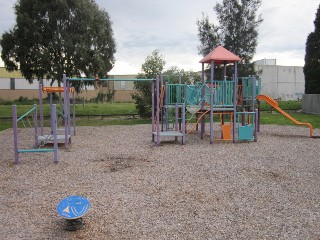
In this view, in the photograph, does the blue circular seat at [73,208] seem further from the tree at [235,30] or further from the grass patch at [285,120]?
the tree at [235,30]

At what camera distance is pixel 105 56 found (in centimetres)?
2389

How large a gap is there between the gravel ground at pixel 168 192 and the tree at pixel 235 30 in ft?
44.7

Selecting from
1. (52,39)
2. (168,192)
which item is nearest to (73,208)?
(168,192)

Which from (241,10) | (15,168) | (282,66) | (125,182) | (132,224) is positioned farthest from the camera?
(282,66)

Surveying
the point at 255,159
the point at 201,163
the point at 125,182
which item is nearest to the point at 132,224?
the point at 125,182

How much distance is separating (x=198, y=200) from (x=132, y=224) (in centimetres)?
129

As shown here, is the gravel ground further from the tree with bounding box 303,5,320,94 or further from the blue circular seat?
the tree with bounding box 303,5,320,94

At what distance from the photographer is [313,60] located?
28328 mm

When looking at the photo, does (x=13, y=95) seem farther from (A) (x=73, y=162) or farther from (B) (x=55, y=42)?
(A) (x=73, y=162)

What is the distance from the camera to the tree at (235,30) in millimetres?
22109

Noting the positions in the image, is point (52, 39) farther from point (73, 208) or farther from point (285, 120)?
point (73, 208)

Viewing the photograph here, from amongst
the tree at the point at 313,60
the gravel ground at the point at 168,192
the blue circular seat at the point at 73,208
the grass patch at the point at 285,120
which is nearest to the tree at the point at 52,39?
the grass patch at the point at 285,120

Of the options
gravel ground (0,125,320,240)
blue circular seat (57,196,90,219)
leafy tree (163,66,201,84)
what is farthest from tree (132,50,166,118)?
blue circular seat (57,196,90,219)

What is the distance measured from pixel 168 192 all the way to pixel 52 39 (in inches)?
656
